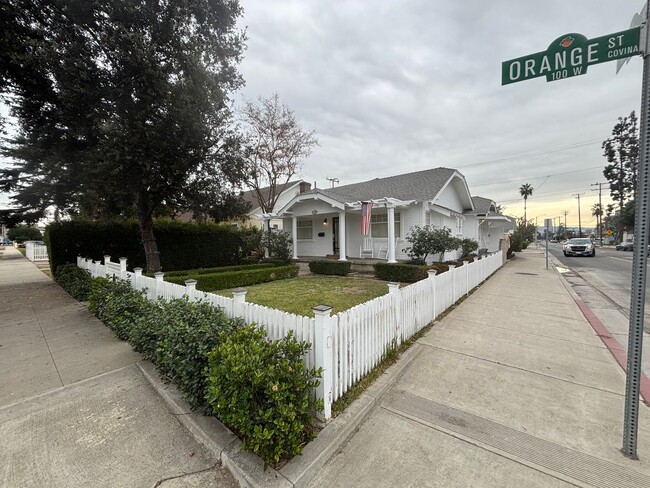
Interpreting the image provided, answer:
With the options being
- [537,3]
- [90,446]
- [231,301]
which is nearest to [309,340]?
[231,301]

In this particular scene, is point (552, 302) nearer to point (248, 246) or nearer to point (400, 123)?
point (400, 123)

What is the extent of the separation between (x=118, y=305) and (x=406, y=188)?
1408 cm

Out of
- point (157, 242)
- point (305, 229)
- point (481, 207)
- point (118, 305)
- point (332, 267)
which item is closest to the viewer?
point (118, 305)

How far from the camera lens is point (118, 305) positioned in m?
5.21

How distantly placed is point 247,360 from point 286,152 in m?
20.2

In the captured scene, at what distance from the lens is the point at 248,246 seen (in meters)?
15.4

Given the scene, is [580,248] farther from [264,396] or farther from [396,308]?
[264,396]

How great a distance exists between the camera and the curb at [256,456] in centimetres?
202

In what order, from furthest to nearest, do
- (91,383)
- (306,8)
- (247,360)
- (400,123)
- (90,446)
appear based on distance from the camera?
1. (400,123)
2. (306,8)
3. (91,383)
4. (90,446)
5. (247,360)

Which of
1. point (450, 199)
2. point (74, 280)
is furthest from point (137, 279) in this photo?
point (450, 199)

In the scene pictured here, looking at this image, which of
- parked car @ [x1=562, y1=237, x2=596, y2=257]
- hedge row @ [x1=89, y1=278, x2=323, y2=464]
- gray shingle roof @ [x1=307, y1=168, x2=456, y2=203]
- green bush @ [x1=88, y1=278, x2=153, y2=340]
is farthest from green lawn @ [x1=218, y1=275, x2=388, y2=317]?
parked car @ [x1=562, y1=237, x2=596, y2=257]

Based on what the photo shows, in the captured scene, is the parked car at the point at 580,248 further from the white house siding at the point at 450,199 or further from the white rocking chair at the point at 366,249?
the white rocking chair at the point at 366,249

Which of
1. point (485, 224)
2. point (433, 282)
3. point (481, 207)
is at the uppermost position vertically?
point (481, 207)

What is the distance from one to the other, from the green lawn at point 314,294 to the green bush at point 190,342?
294 cm
